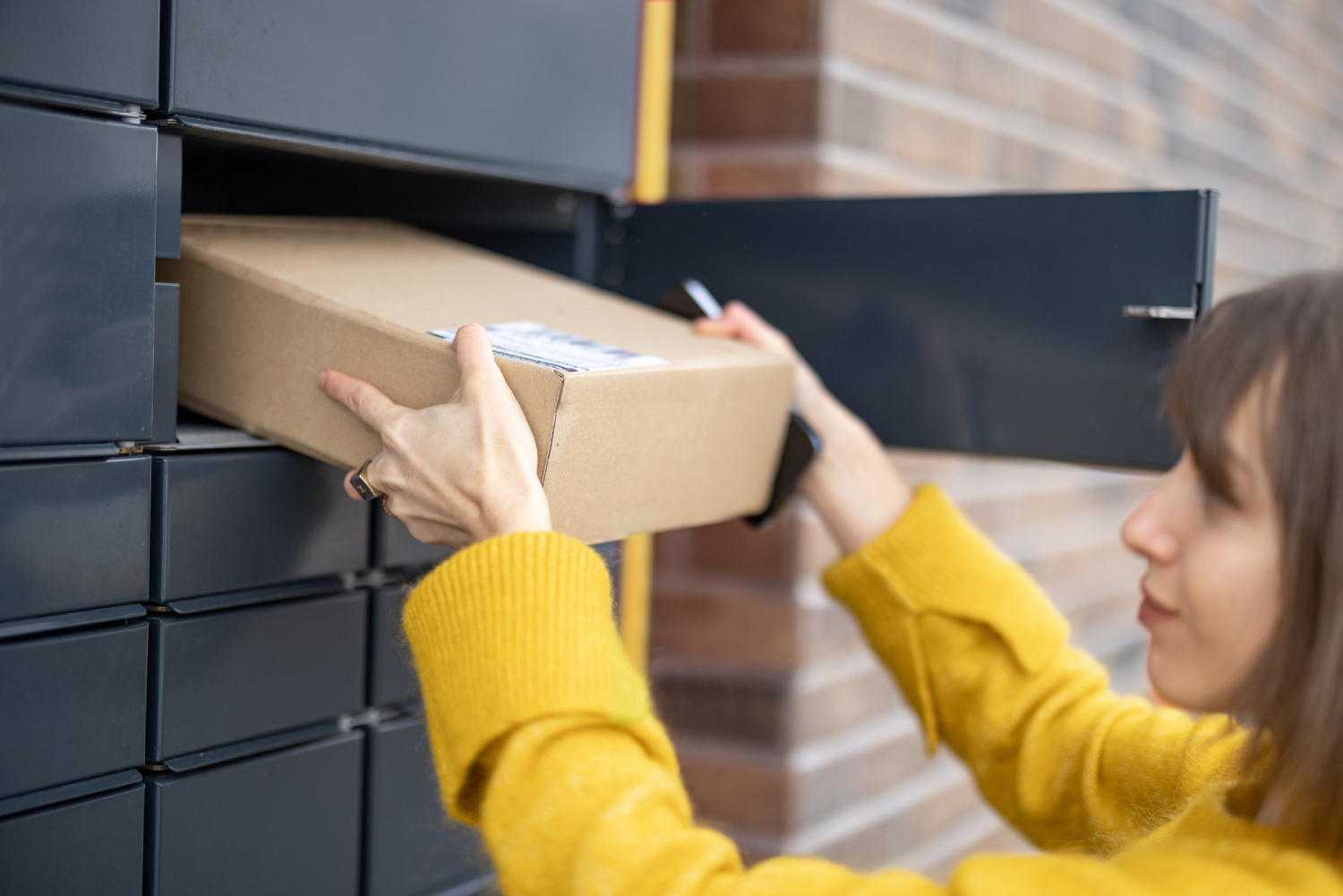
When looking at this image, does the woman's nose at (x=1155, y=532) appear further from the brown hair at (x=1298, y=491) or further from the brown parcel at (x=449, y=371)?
the brown parcel at (x=449, y=371)

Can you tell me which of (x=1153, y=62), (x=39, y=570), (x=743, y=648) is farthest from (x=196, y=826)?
(x=1153, y=62)

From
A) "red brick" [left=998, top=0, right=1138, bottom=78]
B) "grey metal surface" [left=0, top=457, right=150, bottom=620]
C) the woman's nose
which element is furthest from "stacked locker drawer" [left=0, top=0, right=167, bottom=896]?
"red brick" [left=998, top=0, right=1138, bottom=78]

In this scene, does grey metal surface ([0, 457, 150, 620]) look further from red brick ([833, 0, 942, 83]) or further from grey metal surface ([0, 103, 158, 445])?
red brick ([833, 0, 942, 83])

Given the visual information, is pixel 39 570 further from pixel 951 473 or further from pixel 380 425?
pixel 951 473

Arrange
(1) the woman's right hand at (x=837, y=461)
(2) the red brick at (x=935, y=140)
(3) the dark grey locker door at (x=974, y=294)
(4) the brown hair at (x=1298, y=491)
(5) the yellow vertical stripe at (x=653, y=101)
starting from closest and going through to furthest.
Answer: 1. (4) the brown hair at (x=1298, y=491)
2. (3) the dark grey locker door at (x=974, y=294)
3. (1) the woman's right hand at (x=837, y=461)
4. (5) the yellow vertical stripe at (x=653, y=101)
5. (2) the red brick at (x=935, y=140)

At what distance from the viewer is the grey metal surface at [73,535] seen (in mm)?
606

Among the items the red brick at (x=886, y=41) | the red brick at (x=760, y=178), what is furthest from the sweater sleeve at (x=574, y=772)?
the red brick at (x=886, y=41)

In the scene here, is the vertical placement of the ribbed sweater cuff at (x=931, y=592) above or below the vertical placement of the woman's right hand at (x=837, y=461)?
below

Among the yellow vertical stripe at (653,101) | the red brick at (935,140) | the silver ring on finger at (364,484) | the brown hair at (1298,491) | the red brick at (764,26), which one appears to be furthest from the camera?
the red brick at (935,140)

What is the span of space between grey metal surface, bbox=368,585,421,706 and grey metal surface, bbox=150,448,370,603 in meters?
0.04

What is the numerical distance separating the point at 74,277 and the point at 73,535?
14 centimetres

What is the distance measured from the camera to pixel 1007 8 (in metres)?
1.57

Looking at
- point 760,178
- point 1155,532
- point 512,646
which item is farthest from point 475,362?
point 760,178

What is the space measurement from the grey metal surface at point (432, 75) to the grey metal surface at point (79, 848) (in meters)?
0.38
